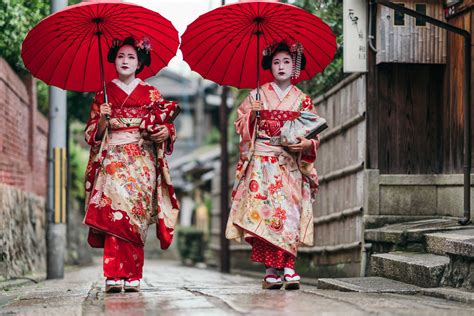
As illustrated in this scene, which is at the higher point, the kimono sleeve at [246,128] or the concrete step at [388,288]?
the kimono sleeve at [246,128]

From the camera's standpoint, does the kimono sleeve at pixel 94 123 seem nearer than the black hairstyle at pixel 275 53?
Yes

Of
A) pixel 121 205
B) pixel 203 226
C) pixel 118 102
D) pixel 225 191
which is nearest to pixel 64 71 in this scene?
pixel 118 102

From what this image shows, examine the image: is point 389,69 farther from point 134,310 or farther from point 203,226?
point 203,226

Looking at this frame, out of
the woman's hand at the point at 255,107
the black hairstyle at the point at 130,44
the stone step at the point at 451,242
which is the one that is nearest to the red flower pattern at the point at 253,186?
the woman's hand at the point at 255,107

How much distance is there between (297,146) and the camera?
7.70m

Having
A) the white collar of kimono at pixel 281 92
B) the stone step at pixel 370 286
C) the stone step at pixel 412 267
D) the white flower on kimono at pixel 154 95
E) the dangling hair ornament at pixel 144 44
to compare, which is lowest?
the stone step at pixel 370 286

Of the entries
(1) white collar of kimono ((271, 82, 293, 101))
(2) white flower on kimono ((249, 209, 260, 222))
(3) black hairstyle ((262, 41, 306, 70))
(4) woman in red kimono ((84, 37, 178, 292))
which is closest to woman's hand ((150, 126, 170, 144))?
(4) woman in red kimono ((84, 37, 178, 292))

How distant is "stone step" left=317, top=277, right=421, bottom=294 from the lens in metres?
6.84

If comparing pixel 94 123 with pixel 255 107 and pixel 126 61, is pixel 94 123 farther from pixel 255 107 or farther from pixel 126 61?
pixel 255 107

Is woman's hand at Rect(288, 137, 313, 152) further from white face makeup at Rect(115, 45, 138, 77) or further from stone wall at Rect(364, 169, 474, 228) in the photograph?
stone wall at Rect(364, 169, 474, 228)

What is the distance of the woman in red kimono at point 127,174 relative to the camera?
744 cm

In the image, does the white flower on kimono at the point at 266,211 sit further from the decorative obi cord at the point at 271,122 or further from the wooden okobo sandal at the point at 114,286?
the wooden okobo sandal at the point at 114,286

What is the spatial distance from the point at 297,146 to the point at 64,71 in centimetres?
217

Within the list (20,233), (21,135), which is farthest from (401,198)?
(21,135)
